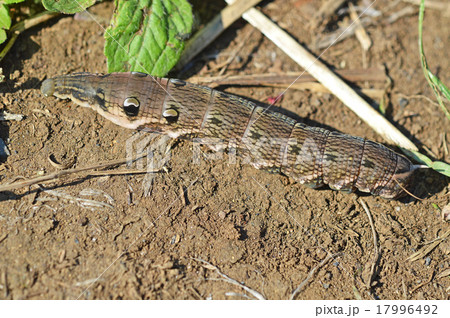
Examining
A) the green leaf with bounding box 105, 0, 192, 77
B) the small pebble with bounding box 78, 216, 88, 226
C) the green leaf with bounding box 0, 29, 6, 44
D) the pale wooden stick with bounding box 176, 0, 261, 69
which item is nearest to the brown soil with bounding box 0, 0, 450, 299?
the small pebble with bounding box 78, 216, 88, 226

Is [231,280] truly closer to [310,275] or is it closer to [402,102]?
[310,275]

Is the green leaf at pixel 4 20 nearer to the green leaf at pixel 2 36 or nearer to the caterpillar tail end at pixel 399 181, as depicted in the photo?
the green leaf at pixel 2 36

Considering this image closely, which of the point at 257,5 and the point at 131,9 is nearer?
the point at 131,9

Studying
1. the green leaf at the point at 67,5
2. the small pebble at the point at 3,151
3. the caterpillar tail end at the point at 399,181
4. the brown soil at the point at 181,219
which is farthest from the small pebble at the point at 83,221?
the caterpillar tail end at the point at 399,181

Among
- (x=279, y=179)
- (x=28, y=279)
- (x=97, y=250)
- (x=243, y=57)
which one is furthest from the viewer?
(x=243, y=57)

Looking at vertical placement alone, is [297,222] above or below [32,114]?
below

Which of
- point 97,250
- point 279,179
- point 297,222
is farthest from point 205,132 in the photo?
point 97,250

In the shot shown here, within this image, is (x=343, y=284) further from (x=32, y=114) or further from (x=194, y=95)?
(x=32, y=114)

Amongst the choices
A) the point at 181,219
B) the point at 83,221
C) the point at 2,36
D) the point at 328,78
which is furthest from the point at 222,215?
the point at 2,36
